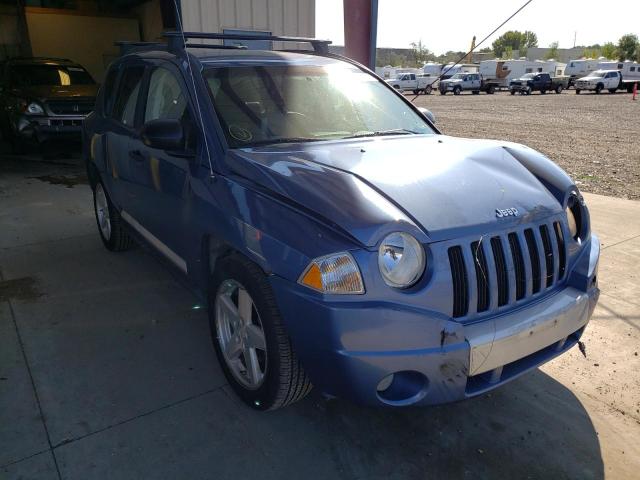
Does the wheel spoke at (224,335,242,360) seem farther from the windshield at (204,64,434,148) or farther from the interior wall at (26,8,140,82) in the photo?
the interior wall at (26,8,140,82)

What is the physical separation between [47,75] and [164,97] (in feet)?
28.8

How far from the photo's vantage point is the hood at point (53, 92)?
31.1 ft

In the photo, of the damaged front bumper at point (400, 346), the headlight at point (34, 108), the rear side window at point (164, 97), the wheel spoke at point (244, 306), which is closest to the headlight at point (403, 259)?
the damaged front bumper at point (400, 346)

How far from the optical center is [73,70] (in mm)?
10984

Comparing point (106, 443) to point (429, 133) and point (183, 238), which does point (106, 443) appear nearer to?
point (183, 238)

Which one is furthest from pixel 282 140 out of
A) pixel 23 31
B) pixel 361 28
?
pixel 23 31

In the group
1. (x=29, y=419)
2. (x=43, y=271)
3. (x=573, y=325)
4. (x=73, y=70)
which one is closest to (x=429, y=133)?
(x=573, y=325)

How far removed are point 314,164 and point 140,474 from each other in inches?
63.2

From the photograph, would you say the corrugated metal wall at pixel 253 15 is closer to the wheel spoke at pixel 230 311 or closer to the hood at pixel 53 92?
the hood at pixel 53 92

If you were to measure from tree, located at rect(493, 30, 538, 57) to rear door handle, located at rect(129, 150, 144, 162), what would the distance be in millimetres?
119514

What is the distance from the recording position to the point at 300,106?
3203mm

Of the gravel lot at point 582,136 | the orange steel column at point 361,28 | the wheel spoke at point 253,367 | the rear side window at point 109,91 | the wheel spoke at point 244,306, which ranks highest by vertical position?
the orange steel column at point 361,28

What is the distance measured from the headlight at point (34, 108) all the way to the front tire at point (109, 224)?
18.1 feet

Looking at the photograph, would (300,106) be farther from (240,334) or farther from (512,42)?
(512,42)
